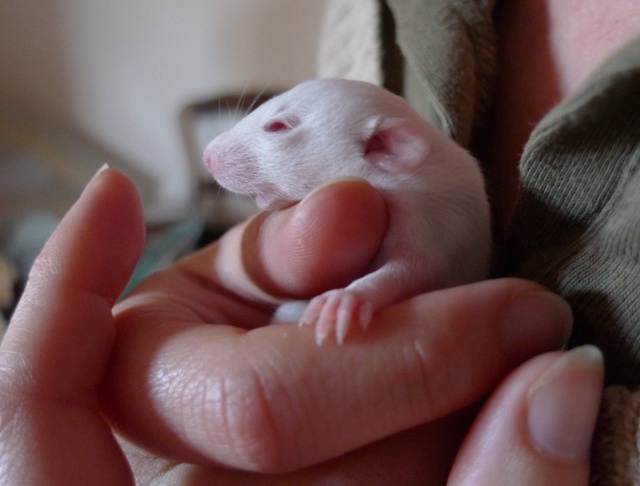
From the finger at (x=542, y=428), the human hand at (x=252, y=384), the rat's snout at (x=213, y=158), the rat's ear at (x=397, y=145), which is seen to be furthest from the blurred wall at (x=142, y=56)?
the finger at (x=542, y=428)

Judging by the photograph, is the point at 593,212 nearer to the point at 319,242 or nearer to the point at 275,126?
the point at 319,242

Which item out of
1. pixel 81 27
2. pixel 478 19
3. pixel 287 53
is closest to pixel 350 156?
pixel 478 19

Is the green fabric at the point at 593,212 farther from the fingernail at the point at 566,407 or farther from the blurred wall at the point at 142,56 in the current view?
the blurred wall at the point at 142,56

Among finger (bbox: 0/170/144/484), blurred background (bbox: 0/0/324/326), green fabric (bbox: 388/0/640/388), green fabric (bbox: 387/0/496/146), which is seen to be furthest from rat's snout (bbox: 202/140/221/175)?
blurred background (bbox: 0/0/324/326)

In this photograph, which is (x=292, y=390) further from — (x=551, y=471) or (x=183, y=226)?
(x=183, y=226)

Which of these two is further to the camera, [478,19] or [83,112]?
[83,112]

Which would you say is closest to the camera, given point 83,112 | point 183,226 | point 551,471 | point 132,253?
point 551,471
